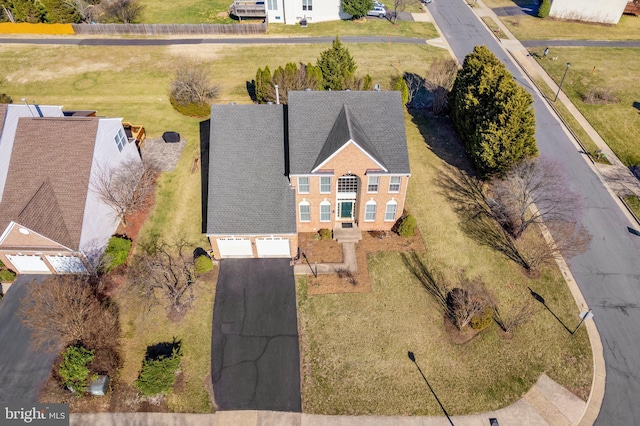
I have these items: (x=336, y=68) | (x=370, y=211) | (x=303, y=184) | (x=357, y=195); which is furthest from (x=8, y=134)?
(x=336, y=68)

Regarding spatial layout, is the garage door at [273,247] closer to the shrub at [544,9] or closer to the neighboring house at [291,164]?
the neighboring house at [291,164]

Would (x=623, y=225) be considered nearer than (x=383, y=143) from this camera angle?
No

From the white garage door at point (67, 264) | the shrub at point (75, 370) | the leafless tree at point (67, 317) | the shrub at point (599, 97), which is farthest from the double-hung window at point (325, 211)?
the shrub at point (599, 97)

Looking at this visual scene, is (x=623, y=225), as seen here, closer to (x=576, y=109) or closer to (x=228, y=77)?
(x=576, y=109)

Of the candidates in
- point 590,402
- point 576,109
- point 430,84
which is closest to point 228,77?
point 430,84

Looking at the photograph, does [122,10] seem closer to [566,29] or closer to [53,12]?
[53,12]

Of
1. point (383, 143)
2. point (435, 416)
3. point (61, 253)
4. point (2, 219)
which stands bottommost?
point (435, 416)

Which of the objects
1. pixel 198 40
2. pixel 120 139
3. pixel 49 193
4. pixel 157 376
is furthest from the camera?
pixel 198 40
